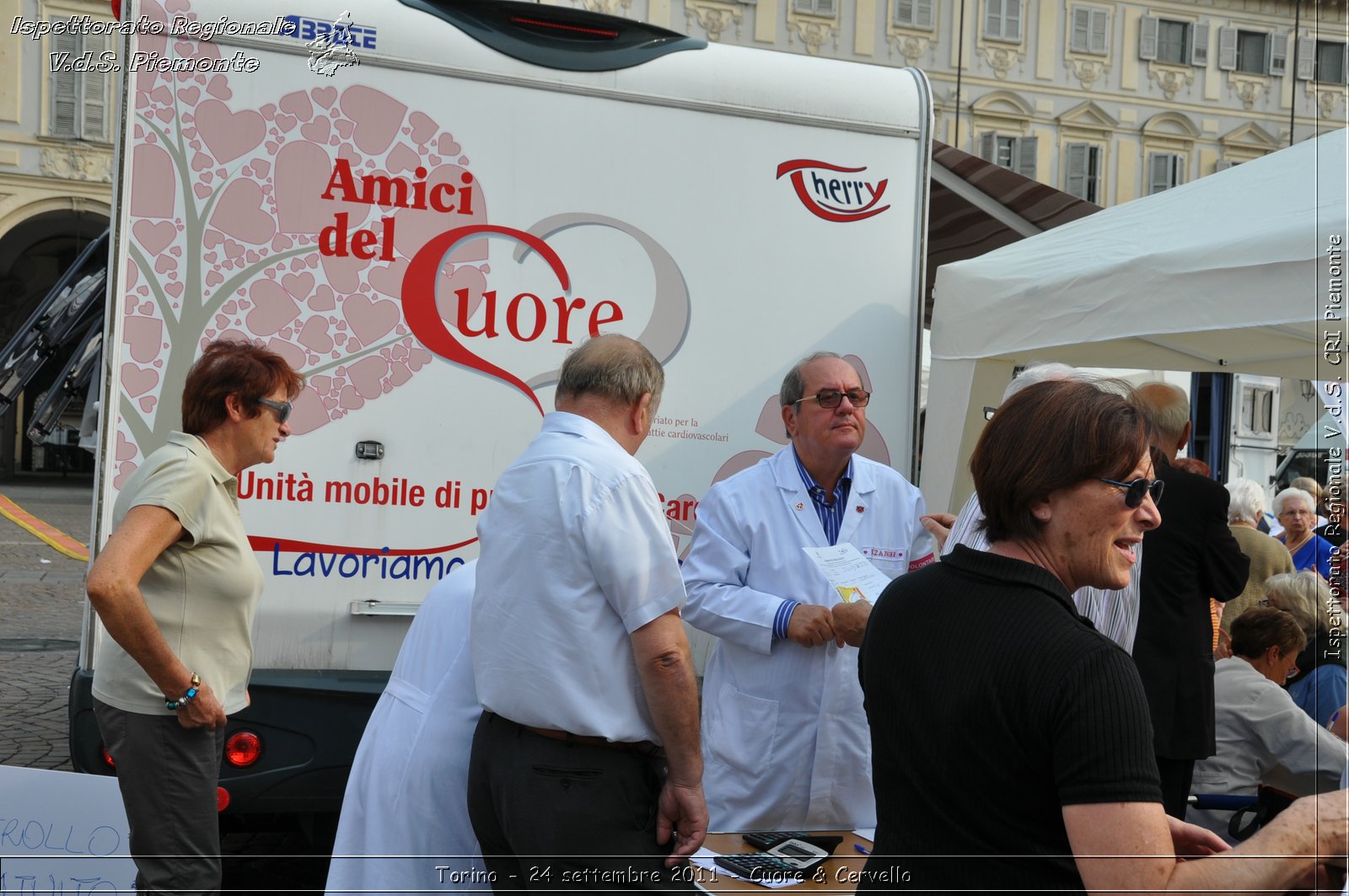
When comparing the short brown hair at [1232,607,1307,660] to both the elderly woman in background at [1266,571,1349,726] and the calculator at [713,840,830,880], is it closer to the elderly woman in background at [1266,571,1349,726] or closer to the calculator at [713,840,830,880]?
the elderly woman in background at [1266,571,1349,726]

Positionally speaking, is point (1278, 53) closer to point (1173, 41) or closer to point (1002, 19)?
point (1173, 41)

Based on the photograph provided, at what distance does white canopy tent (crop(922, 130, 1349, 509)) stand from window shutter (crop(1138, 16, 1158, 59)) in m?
29.1

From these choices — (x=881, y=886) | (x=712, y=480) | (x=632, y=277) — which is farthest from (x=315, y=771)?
(x=881, y=886)

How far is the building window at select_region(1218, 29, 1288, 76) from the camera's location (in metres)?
30.8

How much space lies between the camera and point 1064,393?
1.64 meters

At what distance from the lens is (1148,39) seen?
31.5m

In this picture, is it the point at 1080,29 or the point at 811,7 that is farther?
the point at 1080,29

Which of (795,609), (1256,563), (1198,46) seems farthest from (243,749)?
(1198,46)

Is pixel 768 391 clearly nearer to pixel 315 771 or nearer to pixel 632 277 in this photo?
pixel 632 277

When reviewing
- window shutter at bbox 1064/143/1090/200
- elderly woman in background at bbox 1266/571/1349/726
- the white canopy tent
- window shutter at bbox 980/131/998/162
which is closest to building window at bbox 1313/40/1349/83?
the white canopy tent

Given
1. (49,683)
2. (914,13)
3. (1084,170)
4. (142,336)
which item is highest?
(914,13)

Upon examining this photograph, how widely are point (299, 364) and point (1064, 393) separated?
8.40 feet

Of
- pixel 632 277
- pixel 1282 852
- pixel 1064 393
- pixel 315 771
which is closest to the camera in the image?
pixel 1282 852

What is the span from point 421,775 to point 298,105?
2279mm
